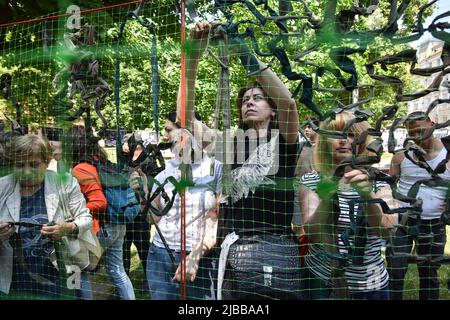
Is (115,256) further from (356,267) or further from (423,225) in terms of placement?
(423,225)

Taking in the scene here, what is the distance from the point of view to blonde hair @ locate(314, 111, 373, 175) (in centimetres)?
230

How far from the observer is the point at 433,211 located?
2.56m

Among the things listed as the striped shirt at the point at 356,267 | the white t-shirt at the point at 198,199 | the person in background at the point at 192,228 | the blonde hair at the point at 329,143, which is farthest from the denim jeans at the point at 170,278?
the blonde hair at the point at 329,143

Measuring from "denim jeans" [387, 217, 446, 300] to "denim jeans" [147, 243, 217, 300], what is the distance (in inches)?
36.7

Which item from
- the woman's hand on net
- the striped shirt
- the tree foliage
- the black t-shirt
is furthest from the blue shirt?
the striped shirt

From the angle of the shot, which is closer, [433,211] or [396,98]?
[396,98]

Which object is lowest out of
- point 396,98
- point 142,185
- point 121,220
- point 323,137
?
point 121,220

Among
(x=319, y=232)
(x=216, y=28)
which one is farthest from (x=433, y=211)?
(x=216, y=28)

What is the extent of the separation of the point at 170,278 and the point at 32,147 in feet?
3.86

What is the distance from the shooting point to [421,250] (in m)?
2.25

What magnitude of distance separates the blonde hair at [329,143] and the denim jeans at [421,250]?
416 mm
